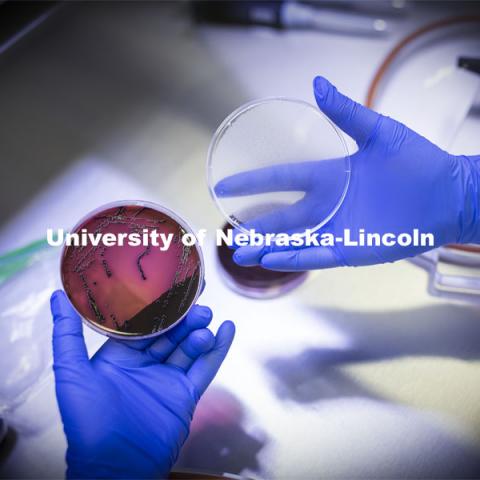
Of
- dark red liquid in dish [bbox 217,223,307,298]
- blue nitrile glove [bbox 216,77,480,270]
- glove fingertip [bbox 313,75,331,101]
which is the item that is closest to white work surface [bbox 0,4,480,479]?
dark red liquid in dish [bbox 217,223,307,298]

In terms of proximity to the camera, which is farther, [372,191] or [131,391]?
[372,191]

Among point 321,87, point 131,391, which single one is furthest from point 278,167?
point 131,391

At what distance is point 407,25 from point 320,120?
61cm

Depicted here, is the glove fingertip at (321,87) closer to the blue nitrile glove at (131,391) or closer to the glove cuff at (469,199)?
the glove cuff at (469,199)

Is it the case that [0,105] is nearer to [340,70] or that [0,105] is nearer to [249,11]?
[249,11]

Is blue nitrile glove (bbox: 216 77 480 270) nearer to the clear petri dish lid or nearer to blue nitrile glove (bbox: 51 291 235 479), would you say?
the clear petri dish lid

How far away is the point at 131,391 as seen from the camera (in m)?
1.12

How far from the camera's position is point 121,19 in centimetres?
173

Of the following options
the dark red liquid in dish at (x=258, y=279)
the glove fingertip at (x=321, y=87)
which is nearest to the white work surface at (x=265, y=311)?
the dark red liquid in dish at (x=258, y=279)

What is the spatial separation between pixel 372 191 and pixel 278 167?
9.0 inches

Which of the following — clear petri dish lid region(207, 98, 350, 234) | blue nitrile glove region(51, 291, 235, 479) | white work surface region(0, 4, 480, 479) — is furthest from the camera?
clear petri dish lid region(207, 98, 350, 234)

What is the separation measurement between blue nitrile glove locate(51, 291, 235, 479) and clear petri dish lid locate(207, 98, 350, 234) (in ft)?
0.93

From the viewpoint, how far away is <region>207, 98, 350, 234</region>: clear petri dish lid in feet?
4.15

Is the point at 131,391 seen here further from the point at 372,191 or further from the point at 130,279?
the point at 372,191
